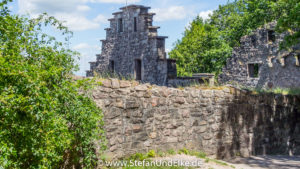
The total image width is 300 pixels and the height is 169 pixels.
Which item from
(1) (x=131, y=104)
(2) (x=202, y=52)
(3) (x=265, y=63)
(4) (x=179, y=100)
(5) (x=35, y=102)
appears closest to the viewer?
(5) (x=35, y=102)

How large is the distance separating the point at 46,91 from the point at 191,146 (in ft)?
16.6

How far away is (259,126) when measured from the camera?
11430 mm

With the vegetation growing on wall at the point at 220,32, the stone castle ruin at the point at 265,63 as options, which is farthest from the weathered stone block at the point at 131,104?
the vegetation growing on wall at the point at 220,32

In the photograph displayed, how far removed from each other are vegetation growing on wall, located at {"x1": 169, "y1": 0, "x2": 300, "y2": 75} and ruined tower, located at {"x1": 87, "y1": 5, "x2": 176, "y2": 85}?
42.3 feet

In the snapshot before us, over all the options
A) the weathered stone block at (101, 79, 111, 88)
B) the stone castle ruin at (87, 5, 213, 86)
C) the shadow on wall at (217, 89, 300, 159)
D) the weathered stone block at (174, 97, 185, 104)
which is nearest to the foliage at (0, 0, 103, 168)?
the weathered stone block at (101, 79, 111, 88)

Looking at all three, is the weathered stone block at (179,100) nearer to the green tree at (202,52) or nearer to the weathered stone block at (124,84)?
the weathered stone block at (124,84)

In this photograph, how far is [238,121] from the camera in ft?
34.8

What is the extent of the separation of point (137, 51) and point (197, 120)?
29.9ft

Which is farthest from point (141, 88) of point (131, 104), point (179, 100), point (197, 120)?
point (197, 120)

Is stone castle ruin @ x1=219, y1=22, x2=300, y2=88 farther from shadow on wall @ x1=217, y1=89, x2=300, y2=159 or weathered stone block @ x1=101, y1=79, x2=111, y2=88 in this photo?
weathered stone block @ x1=101, y1=79, x2=111, y2=88

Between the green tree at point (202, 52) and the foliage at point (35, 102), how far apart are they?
24.9 meters

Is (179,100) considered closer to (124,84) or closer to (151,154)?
(151,154)

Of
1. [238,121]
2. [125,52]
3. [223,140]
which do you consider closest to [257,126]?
[238,121]

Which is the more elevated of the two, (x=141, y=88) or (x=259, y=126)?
(x=141, y=88)
